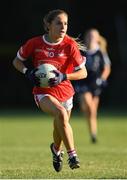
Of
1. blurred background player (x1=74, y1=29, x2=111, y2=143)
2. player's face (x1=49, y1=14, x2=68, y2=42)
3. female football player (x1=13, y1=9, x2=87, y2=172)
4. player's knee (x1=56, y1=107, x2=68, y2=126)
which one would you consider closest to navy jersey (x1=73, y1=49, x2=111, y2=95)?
blurred background player (x1=74, y1=29, x2=111, y2=143)

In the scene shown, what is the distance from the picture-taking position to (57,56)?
390 inches

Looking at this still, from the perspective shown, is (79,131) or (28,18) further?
(28,18)

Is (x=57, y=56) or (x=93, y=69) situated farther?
(x=93, y=69)

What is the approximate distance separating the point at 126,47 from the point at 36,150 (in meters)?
18.0

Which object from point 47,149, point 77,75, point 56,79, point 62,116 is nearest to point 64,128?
point 62,116

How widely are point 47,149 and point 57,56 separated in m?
4.37

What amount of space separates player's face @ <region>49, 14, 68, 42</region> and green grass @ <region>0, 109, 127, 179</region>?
1.67m

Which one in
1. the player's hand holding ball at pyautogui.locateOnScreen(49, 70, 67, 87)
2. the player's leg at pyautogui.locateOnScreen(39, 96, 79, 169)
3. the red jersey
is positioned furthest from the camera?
the red jersey

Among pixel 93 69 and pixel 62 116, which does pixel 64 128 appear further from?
pixel 93 69

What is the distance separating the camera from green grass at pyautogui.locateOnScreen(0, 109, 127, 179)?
983cm

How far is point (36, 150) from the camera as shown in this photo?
13758mm

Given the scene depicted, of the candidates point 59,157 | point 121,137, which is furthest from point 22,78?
point 59,157

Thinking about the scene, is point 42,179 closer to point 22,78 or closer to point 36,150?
point 36,150

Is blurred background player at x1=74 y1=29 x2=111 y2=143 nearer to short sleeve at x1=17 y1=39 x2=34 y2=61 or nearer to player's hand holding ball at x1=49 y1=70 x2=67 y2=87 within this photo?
short sleeve at x1=17 y1=39 x2=34 y2=61
